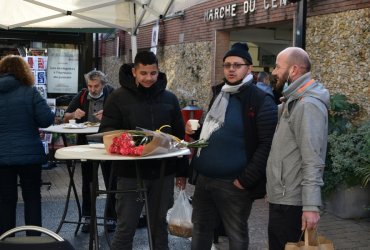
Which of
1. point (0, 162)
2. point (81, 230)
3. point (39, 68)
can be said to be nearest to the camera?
point (0, 162)

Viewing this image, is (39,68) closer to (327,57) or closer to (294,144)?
(327,57)

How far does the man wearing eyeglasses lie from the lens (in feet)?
11.0

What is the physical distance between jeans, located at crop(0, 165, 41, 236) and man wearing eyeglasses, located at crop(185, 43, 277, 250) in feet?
5.33

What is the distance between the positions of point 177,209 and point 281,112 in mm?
1864

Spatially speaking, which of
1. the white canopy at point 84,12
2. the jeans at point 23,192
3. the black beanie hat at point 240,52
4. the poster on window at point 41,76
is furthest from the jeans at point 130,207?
the poster on window at point 41,76

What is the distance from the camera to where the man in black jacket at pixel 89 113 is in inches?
211

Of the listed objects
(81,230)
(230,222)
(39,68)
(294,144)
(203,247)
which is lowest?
(81,230)

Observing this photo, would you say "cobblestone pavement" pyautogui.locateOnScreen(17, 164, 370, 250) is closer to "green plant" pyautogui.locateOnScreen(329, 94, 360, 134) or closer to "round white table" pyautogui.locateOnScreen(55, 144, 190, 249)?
"green plant" pyautogui.locateOnScreen(329, 94, 360, 134)

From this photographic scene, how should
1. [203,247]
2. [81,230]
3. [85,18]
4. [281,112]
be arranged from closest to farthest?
[281,112] < [203,247] < [81,230] < [85,18]

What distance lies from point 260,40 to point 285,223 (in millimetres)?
10372

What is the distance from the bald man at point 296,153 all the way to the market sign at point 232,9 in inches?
240

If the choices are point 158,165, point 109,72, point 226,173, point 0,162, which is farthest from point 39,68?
point 109,72

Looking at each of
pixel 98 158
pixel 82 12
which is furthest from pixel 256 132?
pixel 82 12

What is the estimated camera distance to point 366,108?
6973 millimetres
